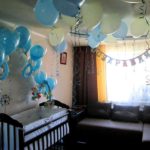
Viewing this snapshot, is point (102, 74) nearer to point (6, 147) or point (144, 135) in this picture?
point (144, 135)

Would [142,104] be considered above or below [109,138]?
above

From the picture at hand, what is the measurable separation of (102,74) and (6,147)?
9.41ft

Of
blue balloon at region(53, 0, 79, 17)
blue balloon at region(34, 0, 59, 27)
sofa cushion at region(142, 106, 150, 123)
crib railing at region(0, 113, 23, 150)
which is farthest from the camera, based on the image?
sofa cushion at region(142, 106, 150, 123)

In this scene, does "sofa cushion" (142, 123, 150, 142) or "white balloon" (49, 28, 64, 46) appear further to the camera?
"sofa cushion" (142, 123, 150, 142)

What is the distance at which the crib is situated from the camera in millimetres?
2369

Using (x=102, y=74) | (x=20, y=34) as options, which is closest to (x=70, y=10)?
(x=20, y=34)

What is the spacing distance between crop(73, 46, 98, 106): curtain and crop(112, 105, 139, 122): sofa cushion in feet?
2.34

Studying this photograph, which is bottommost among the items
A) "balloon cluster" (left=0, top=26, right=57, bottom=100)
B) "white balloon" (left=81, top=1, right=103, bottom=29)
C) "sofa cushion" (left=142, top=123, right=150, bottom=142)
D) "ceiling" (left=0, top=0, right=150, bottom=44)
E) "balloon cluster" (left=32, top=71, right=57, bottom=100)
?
"sofa cushion" (left=142, top=123, right=150, bottom=142)

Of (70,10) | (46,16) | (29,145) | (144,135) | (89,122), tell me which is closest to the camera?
(70,10)

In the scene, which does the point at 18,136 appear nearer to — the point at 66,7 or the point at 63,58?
the point at 66,7

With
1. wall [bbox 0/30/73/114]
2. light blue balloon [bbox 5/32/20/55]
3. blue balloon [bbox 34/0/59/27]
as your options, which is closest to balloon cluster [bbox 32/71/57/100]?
wall [bbox 0/30/73/114]

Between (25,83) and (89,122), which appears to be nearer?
(25,83)

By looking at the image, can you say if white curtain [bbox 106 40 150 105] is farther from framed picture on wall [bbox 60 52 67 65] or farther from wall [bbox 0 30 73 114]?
wall [bbox 0 30 73 114]

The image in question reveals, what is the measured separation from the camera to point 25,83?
3369 millimetres
